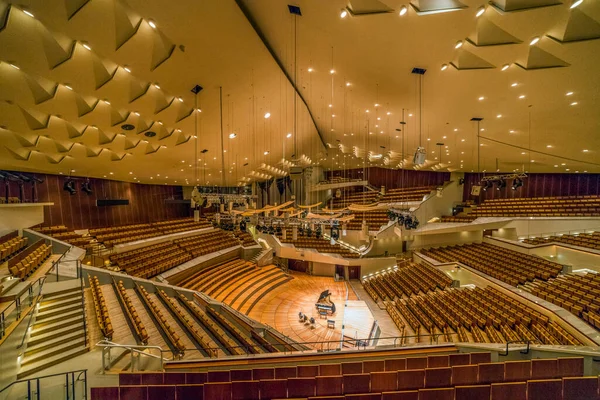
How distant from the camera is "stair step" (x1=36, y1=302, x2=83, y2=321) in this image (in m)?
5.29

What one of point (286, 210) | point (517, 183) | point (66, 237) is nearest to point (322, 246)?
point (286, 210)

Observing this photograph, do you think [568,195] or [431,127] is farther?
[568,195]

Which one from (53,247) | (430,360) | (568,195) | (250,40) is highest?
(250,40)

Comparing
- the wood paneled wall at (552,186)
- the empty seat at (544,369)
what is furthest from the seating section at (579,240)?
the empty seat at (544,369)

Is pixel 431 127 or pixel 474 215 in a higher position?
pixel 431 127

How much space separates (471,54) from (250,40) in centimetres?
429

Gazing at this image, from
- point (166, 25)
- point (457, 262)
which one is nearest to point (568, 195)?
point (457, 262)

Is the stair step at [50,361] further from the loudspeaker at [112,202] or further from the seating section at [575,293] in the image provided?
the loudspeaker at [112,202]

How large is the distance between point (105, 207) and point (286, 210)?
39.2ft

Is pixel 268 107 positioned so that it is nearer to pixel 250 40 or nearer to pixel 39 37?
pixel 250 40

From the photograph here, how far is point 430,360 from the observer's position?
4.18 m

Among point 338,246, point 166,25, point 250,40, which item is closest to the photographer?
point 166,25

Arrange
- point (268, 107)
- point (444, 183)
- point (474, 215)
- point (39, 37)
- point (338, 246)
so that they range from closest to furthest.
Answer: point (39, 37)
point (268, 107)
point (474, 215)
point (338, 246)
point (444, 183)

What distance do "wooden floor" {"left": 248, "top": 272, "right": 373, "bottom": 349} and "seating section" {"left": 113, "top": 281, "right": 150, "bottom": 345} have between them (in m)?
3.97
